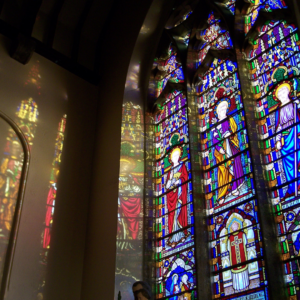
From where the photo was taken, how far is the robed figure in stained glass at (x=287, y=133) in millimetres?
4518

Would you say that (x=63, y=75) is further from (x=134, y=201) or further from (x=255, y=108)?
(x=255, y=108)

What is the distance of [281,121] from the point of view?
489cm

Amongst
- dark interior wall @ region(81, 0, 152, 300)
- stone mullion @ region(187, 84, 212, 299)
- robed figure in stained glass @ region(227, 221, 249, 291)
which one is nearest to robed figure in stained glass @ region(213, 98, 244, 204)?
stone mullion @ region(187, 84, 212, 299)

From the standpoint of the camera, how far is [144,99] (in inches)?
284

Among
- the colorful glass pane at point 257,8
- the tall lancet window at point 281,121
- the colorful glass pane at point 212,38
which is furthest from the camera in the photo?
the colorful glass pane at point 212,38

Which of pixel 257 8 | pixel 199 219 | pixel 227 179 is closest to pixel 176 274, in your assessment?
pixel 199 219

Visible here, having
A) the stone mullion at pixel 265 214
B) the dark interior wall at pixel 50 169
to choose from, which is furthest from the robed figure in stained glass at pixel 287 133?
the dark interior wall at pixel 50 169

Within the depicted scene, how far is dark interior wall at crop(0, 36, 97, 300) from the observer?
572 centimetres

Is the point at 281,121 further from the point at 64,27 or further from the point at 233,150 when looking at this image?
the point at 64,27

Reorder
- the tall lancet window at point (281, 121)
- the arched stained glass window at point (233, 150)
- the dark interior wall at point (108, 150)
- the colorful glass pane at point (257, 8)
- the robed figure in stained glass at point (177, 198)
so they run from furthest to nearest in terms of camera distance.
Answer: the dark interior wall at point (108, 150) < the colorful glass pane at point (257, 8) < the robed figure in stained glass at point (177, 198) < the arched stained glass window at point (233, 150) < the tall lancet window at point (281, 121)

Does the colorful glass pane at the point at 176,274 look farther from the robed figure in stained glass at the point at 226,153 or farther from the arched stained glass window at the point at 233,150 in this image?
the robed figure in stained glass at the point at 226,153

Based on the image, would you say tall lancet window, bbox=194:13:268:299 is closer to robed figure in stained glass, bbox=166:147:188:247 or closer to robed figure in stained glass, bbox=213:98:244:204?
robed figure in stained glass, bbox=213:98:244:204

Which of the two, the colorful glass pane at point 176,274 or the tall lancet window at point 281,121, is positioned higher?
the tall lancet window at point 281,121

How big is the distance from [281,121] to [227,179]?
913 millimetres
